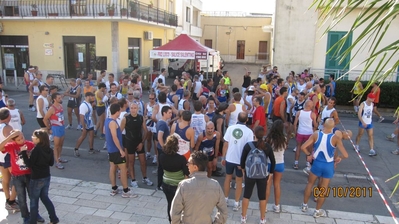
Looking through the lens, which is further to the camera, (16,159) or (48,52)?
(48,52)

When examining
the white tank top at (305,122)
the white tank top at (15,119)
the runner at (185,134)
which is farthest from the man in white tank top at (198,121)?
the white tank top at (15,119)

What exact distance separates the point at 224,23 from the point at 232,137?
36322 mm

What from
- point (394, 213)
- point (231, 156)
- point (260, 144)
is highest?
point (260, 144)

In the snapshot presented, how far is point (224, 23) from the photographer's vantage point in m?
39.7

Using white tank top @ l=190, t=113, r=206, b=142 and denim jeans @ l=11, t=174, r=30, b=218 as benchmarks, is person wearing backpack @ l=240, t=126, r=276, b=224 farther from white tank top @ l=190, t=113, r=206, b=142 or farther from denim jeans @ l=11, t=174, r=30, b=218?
denim jeans @ l=11, t=174, r=30, b=218

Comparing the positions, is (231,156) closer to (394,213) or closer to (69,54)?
(394,213)

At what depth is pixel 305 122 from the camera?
7.21 meters

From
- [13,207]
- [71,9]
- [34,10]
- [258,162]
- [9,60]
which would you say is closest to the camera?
A: [258,162]

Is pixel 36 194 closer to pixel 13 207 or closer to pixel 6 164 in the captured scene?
pixel 6 164

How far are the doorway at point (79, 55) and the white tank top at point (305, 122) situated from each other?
15.4 metres

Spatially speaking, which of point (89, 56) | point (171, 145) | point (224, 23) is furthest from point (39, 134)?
point (224, 23)

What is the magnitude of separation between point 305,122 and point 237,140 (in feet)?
8.64

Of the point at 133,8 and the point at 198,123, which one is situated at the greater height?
the point at 133,8
